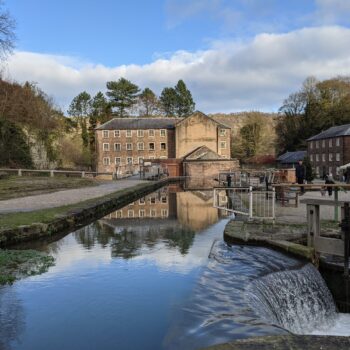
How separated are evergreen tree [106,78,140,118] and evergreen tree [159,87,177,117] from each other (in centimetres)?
806

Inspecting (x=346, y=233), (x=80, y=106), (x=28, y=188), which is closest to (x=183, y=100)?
(x=80, y=106)

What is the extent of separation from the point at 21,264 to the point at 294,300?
5688 millimetres

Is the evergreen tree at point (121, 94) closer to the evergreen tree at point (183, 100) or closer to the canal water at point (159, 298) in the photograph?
the evergreen tree at point (183, 100)

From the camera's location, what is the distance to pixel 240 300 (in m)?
6.81

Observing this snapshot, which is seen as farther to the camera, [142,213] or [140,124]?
[140,124]

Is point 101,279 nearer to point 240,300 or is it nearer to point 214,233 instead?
point 240,300

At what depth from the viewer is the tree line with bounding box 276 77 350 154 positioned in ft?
238

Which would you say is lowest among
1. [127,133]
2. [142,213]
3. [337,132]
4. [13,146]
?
[142,213]

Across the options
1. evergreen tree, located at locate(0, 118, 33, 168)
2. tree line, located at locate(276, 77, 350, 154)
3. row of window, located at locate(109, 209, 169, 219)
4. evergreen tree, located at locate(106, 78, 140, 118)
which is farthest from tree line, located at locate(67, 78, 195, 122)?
row of window, located at locate(109, 209, 169, 219)

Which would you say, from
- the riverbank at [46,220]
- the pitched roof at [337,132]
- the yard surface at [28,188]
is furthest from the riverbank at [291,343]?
the pitched roof at [337,132]

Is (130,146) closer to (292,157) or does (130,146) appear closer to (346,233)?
(292,157)

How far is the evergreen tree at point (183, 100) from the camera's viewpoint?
98562 mm

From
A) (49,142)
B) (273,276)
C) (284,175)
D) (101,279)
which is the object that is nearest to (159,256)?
(101,279)

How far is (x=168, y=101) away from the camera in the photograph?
9912 centimetres
